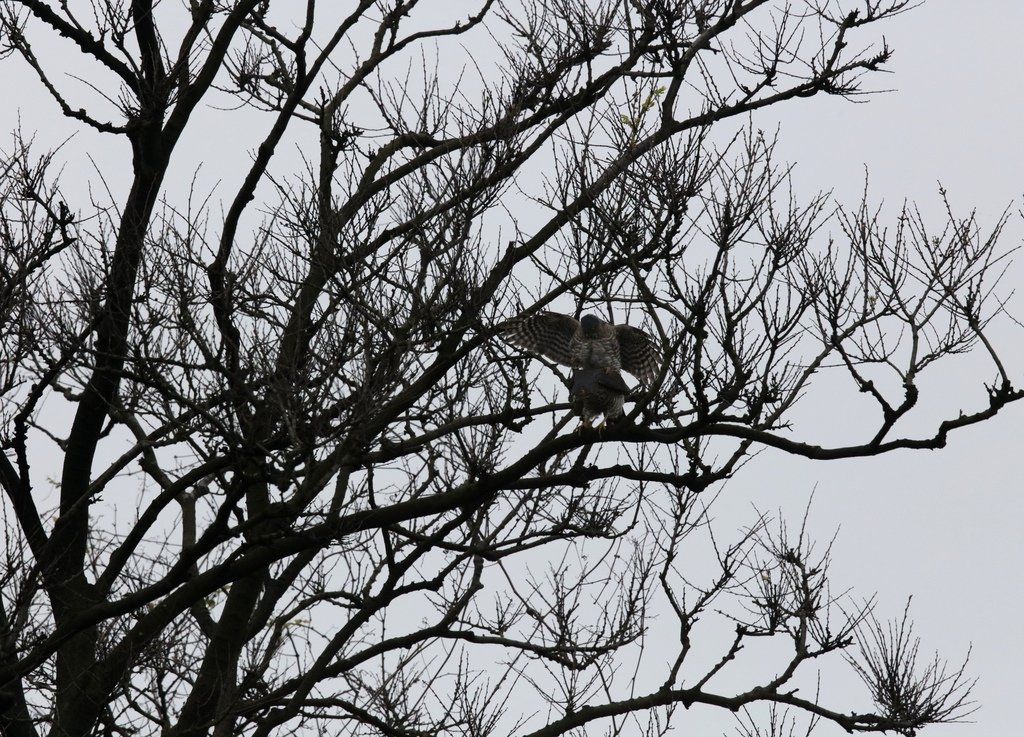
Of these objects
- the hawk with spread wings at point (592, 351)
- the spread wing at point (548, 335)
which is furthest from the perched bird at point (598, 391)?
the spread wing at point (548, 335)

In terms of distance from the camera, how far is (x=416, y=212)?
7273mm

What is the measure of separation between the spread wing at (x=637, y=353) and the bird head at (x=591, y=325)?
Answer: 18 centimetres

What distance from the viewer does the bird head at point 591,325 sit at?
26.6ft

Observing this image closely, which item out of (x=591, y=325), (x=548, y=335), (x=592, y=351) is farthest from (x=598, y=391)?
(x=548, y=335)

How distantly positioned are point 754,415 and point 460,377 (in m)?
1.83

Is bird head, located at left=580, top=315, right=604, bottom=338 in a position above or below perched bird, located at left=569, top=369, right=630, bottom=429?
above

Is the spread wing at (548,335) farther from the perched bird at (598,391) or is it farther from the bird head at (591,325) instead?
the perched bird at (598,391)

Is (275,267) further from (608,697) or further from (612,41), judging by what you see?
(608,697)

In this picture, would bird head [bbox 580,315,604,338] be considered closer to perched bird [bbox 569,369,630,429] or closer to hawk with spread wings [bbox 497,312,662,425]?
hawk with spread wings [bbox 497,312,662,425]

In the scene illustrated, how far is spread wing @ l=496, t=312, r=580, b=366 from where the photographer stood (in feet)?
26.5

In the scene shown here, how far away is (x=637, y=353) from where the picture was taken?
8422mm

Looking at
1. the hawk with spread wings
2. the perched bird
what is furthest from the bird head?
the perched bird

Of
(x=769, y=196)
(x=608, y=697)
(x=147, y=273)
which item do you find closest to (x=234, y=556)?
(x=147, y=273)

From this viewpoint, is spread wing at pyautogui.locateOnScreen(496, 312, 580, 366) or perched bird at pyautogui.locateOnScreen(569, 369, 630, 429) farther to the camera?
spread wing at pyautogui.locateOnScreen(496, 312, 580, 366)
